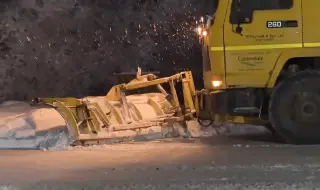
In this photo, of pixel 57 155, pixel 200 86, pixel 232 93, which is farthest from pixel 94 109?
pixel 200 86

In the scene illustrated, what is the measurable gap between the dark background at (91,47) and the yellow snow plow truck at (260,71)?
6298 mm

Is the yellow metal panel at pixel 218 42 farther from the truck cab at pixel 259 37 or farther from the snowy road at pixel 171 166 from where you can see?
the snowy road at pixel 171 166

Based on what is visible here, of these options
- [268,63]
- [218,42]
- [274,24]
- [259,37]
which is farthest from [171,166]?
[274,24]

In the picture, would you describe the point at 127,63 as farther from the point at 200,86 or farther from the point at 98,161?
the point at 98,161

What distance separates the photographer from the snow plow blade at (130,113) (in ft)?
33.8

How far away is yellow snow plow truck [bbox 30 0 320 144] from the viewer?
9.70m

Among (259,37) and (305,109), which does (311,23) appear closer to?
(259,37)

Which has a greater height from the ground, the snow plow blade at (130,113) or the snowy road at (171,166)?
the snow plow blade at (130,113)

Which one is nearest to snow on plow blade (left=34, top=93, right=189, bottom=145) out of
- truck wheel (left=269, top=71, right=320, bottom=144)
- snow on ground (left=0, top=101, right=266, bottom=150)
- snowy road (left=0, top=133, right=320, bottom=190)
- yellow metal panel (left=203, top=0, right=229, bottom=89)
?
snow on ground (left=0, top=101, right=266, bottom=150)

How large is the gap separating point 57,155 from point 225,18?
3.45 m

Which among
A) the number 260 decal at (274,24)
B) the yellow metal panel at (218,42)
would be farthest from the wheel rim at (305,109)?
the yellow metal panel at (218,42)

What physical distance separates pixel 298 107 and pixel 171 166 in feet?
8.82

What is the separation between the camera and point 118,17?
55.5 ft

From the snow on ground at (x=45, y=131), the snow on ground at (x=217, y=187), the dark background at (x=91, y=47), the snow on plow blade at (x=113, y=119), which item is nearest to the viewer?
the snow on ground at (x=217, y=187)
